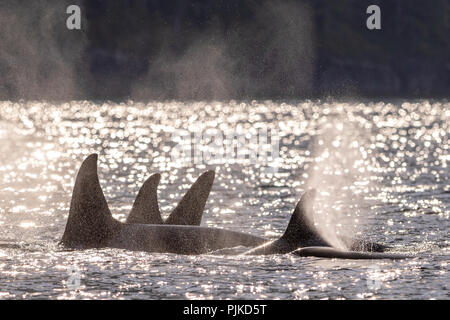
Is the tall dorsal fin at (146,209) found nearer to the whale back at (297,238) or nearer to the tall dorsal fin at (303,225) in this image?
the whale back at (297,238)

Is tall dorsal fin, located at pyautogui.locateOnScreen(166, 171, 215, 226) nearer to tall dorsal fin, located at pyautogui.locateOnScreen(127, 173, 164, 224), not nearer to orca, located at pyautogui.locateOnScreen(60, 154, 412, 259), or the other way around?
tall dorsal fin, located at pyautogui.locateOnScreen(127, 173, 164, 224)

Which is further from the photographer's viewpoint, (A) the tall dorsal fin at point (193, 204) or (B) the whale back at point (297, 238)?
(A) the tall dorsal fin at point (193, 204)

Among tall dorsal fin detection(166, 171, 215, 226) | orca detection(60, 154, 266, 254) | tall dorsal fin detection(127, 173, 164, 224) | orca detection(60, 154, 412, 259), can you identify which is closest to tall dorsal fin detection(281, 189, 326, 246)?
orca detection(60, 154, 412, 259)

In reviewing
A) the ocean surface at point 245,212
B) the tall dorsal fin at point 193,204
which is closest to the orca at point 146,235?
the ocean surface at point 245,212

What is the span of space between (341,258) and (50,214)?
58.4 feet

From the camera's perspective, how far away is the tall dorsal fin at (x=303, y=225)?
28.4 m

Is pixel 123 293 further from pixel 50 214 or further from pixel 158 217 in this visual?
pixel 50 214

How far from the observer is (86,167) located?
2936 cm

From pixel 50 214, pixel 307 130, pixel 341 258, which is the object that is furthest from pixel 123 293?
pixel 307 130

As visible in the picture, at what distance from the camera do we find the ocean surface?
25.4m

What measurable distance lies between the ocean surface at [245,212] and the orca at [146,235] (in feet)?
1.44

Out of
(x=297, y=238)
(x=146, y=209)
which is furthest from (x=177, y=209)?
(x=297, y=238)

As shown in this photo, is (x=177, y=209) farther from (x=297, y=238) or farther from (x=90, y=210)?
(x=297, y=238)

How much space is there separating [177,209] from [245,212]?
13.9 metres
